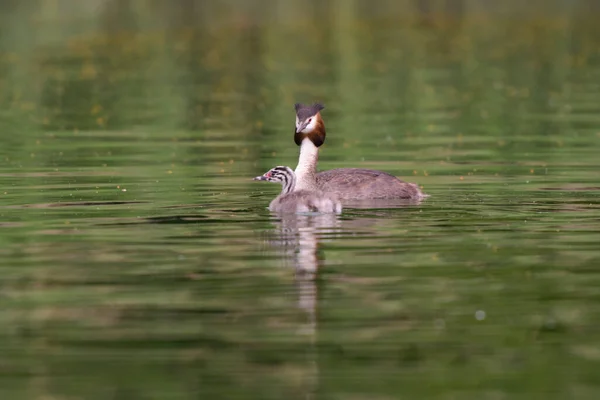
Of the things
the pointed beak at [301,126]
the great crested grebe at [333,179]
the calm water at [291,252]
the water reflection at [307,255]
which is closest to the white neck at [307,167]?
the great crested grebe at [333,179]

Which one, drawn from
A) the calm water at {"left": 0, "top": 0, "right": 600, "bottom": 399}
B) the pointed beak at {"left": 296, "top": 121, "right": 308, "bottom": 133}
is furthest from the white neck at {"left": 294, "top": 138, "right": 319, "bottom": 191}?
the calm water at {"left": 0, "top": 0, "right": 600, "bottom": 399}

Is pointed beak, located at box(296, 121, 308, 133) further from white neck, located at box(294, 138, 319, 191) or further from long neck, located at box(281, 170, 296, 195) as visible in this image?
long neck, located at box(281, 170, 296, 195)

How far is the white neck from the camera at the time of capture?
18.4 m

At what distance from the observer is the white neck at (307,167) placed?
18.4m

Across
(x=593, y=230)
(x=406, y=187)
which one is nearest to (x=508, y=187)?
(x=406, y=187)

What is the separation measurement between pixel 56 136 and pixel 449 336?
18.3 m

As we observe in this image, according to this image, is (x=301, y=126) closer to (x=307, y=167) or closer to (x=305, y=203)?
(x=307, y=167)

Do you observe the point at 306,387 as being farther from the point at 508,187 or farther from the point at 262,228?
the point at 508,187

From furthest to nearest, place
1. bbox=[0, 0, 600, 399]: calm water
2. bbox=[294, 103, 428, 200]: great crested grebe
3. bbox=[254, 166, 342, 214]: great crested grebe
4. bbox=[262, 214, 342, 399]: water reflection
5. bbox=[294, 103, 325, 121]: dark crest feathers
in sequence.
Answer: bbox=[294, 103, 325, 121]: dark crest feathers
bbox=[294, 103, 428, 200]: great crested grebe
bbox=[254, 166, 342, 214]: great crested grebe
bbox=[262, 214, 342, 399]: water reflection
bbox=[0, 0, 600, 399]: calm water

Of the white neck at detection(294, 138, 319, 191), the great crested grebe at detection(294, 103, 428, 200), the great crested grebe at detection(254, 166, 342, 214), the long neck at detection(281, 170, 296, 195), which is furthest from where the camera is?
the great crested grebe at detection(294, 103, 428, 200)

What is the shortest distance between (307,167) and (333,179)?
44 centimetres

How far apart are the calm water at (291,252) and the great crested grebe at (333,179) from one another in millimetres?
567

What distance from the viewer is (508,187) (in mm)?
19281

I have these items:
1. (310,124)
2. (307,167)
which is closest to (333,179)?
(307,167)
